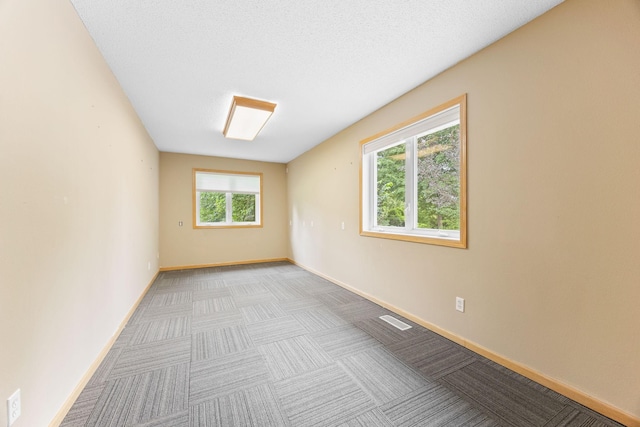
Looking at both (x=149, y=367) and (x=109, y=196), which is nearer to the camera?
(x=149, y=367)

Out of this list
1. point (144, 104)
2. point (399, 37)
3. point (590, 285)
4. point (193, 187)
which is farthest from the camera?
point (193, 187)

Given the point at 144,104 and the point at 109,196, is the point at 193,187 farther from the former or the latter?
the point at 109,196

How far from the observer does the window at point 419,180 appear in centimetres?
239

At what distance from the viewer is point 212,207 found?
588 centimetres

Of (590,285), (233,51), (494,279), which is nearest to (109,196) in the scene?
(233,51)

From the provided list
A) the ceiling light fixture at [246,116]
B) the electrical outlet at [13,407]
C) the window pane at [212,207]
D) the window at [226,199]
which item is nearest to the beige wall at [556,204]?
the ceiling light fixture at [246,116]

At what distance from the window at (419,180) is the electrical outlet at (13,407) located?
9.42 feet

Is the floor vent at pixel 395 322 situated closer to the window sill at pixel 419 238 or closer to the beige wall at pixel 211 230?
the window sill at pixel 419 238

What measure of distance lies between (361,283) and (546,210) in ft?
7.80

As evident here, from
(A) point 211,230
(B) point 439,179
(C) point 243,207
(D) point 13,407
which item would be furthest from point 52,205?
(C) point 243,207

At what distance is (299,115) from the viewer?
135 inches

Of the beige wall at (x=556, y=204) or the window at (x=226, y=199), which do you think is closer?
the beige wall at (x=556, y=204)

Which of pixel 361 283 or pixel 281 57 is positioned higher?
pixel 281 57

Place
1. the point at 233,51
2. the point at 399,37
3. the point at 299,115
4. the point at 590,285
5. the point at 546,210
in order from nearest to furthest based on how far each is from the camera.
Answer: the point at 590,285
the point at 546,210
the point at 399,37
the point at 233,51
the point at 299,115
